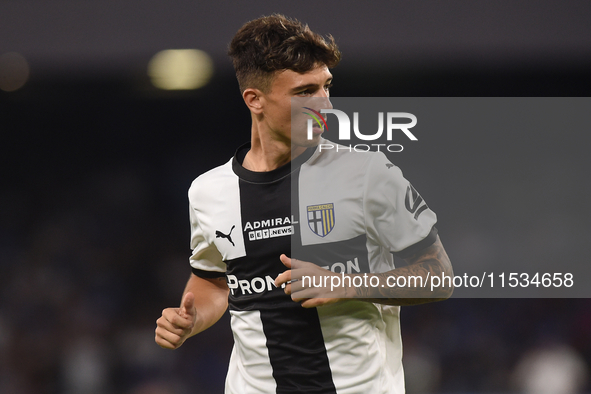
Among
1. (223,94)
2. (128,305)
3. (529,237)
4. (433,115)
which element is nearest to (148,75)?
(223,94)

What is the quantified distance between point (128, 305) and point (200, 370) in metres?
0.76

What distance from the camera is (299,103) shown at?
1.32 m

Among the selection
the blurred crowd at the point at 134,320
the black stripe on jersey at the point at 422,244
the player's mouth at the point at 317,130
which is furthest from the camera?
the blurred crowd at the point at 134,320

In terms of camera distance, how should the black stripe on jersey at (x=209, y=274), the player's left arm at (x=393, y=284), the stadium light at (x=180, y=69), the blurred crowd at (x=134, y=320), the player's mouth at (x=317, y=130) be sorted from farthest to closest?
the blurred crowd at (x=134, y=320) → the stadium light at (x=180, y=69) → the black stripe on jersey at (x=209, y=274) → the player's mouth at (x=317, y=130) → the player's left arm at (x=393, y=284)

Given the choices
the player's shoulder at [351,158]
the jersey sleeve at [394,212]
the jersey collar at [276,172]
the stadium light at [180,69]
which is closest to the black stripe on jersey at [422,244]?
the jersey sleeve at [394,212]

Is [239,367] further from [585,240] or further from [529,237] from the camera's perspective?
[585,240]

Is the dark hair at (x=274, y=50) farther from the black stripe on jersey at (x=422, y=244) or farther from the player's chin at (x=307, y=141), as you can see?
the black stripe on jersey at (x=422, y=244)

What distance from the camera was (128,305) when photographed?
3996 millimetres

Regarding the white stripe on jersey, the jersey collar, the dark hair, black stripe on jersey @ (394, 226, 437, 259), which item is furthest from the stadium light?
black stripe on jersey @ (394, 226, 437, 259)

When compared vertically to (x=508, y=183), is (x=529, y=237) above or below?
below

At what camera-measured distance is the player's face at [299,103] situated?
131cm

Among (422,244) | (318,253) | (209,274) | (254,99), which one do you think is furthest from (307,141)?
(209,274)

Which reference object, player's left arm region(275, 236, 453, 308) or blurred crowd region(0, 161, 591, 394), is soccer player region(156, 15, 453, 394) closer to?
player's left arm region(275, 236, 453, 308)

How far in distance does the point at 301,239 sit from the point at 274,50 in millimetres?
489
